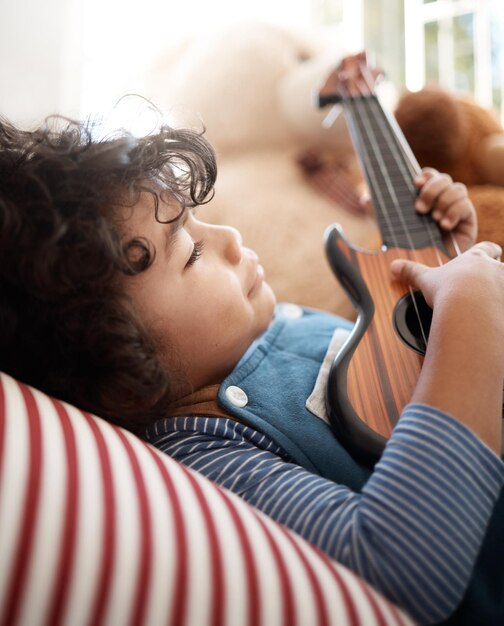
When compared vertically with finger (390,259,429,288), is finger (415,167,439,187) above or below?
above

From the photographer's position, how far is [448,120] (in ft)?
3.24

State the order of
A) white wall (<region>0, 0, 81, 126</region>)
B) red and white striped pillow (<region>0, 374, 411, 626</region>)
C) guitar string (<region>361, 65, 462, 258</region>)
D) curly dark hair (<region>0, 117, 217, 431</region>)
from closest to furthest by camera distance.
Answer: red and white striped pillow (<region>0, 374, 411, 626</region>), curly dark hair (<region>0, 117, 217, 431</region>), guitar string (<region>361, 65, 462, 258</region>), white wall (<region>0, 0, 81, 126</region>)

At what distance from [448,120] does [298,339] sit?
19.7 inches

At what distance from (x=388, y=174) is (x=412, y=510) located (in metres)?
0.51

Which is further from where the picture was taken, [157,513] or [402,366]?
[402,366]

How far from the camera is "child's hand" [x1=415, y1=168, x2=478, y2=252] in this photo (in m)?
0.74

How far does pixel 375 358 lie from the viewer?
580 millimetres

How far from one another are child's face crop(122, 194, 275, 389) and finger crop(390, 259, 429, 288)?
15cm

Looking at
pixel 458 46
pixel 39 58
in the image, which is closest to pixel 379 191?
pixel 39 58

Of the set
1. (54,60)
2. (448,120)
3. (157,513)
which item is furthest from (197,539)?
(54,60)

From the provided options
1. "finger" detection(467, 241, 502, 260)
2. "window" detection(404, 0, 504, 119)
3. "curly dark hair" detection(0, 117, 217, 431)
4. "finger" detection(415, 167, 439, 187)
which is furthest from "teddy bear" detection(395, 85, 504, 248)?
"window" detection(404, 0, 504, 119)

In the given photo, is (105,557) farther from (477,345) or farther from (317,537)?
(477,345)

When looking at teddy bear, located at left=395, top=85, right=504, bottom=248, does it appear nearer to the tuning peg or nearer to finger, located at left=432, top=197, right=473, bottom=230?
the tuning peg

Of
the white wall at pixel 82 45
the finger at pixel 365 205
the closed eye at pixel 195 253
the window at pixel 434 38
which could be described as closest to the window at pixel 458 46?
the window at pixel 434 38
